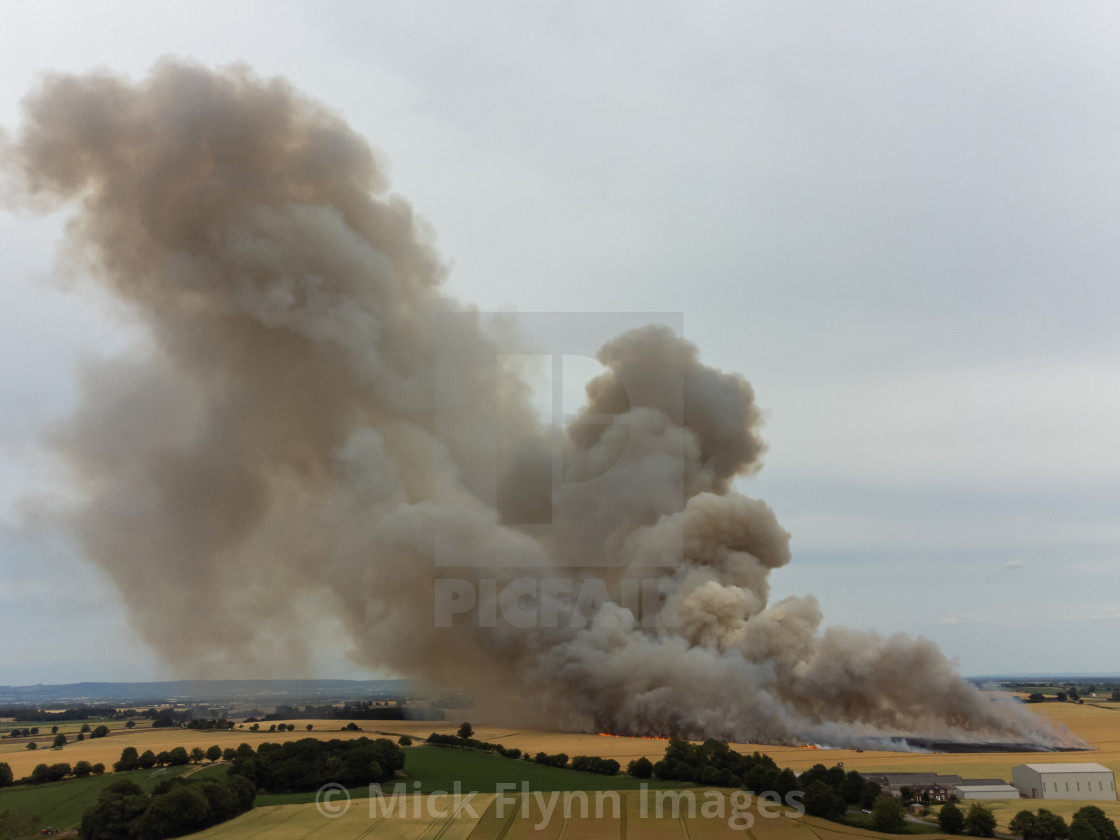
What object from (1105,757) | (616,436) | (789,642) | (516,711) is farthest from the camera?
(616,436)

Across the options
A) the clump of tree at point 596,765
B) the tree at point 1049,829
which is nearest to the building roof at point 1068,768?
the tree at point 1049,829

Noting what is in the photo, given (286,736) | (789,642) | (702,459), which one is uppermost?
(702,459)

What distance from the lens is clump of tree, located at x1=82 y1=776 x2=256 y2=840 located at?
111 feet

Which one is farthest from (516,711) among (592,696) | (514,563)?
(514,563)

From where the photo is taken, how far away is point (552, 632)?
198 feet

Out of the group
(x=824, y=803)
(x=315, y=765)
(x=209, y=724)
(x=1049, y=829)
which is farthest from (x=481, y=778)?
(x=209, y=724)

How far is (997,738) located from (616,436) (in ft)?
118

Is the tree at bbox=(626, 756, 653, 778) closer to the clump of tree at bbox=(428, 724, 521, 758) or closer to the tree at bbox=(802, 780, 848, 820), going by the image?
the clump of tree at bbox=(428, 724, 521, 758)

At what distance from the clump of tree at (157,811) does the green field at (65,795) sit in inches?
107

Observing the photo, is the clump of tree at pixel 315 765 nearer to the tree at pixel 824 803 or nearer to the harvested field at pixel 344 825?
the harvested field at pixel 344 825

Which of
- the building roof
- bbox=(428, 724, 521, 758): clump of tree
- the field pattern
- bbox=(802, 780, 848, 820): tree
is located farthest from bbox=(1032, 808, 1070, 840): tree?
bbox=(428, 724, 521, 758): clump of tree

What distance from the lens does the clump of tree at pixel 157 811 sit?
33.8 metres

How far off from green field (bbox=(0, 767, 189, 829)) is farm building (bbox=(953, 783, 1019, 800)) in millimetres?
39368

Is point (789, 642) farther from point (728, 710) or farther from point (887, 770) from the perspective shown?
point (887, 770)
